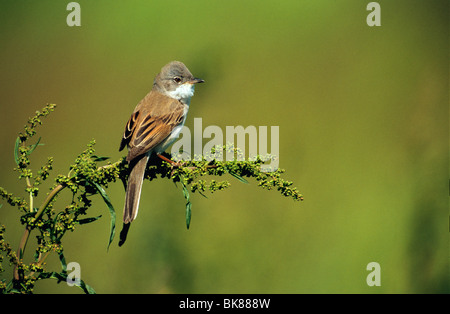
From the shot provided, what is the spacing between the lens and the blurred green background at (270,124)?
174 inches

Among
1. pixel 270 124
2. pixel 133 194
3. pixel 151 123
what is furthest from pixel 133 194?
pixel 270 124

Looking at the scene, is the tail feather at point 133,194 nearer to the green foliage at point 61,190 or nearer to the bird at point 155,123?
the bird at point 155,123

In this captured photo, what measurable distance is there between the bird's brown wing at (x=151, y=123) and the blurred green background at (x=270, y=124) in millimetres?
654

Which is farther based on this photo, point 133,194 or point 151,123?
point 151,123

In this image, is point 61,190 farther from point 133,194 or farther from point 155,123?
point 155,123

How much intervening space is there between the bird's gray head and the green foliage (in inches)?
84.1

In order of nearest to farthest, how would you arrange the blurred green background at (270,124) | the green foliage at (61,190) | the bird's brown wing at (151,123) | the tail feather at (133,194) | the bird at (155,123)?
1. the green foliage at (61,190)
2. the tail feather at (133,194)
3. the bird at (155,123)
4. the bird's brown wing at (151,123)
5. the blurred green background at (270,124)

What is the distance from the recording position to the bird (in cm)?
308

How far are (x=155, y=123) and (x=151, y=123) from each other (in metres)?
0.04

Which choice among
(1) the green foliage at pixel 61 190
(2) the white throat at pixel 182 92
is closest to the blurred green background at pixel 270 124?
(2) the white throat at pixel 182 92

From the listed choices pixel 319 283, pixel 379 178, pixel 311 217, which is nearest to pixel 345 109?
pixel 379 178

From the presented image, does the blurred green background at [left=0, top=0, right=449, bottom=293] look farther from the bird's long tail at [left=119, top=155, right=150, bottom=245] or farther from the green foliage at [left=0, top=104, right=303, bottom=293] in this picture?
the green foliage at [left=0, top=104, right=303, bottom=293]

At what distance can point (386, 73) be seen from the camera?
6418mm

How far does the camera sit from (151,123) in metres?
4.08
